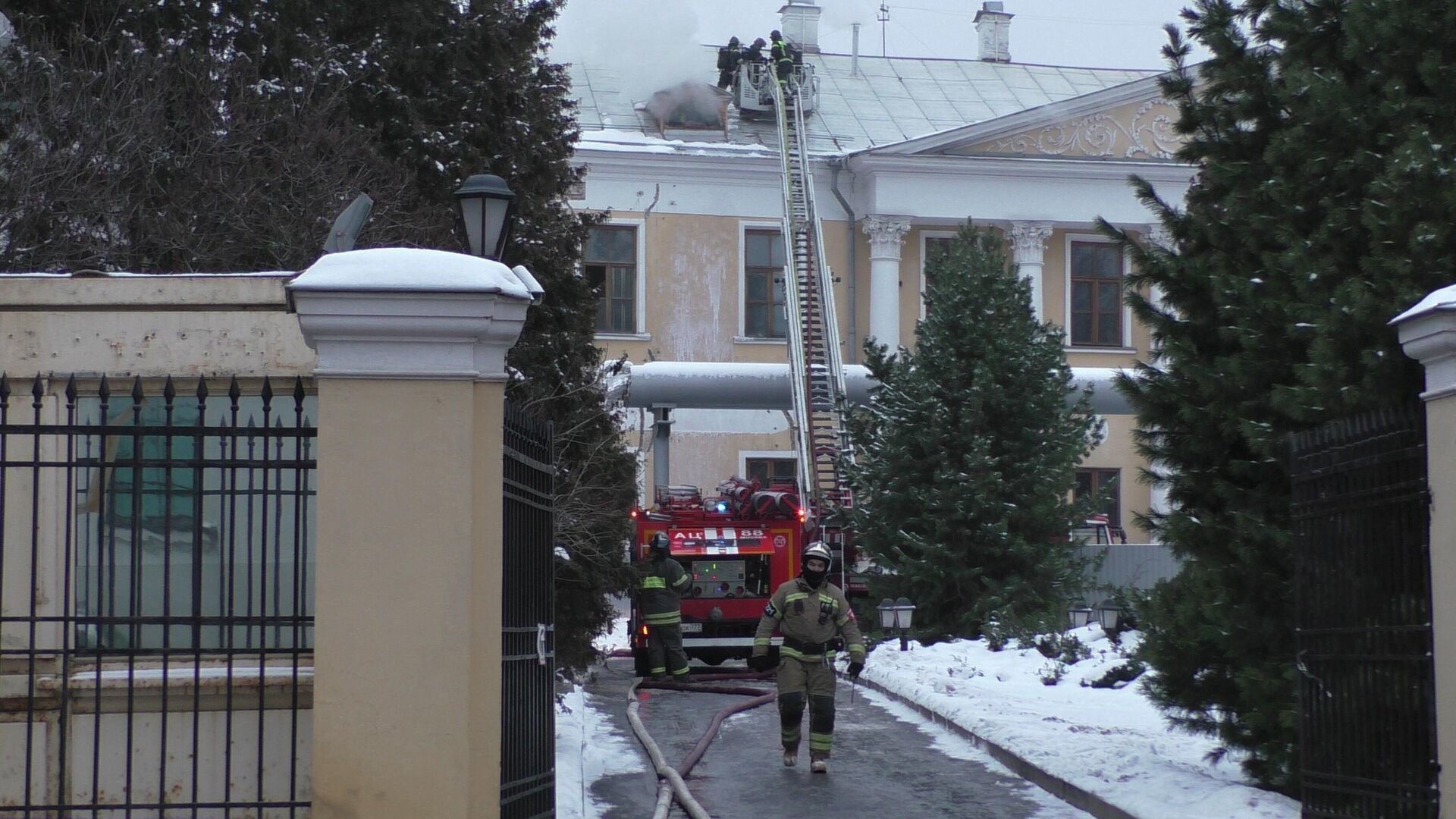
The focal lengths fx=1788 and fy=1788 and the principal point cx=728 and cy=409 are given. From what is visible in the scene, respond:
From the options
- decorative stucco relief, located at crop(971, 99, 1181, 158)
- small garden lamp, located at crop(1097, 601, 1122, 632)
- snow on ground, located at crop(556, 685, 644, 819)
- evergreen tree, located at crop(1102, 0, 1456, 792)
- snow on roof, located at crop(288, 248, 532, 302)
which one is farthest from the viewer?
decorative stucco relief, located at crop(971, 99, 1181, 158)

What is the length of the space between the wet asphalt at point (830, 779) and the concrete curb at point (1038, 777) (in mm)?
133

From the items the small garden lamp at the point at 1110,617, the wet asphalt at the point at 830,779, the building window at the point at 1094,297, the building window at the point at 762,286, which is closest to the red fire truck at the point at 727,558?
the small garden lamp at the point at 1110,617

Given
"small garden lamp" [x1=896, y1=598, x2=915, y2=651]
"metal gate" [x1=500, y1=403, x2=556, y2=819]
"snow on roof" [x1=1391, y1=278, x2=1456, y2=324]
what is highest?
"snow on roof" [x1=1391, y1=278, x2=1456, y2=324]

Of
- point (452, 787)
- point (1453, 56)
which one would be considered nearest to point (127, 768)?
point (452, 787)

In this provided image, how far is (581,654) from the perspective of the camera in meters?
18.0

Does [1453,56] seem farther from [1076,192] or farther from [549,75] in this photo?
[1076,192]

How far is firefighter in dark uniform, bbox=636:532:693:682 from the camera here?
21.0 metres

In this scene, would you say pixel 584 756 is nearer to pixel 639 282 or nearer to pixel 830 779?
pixel 830 779

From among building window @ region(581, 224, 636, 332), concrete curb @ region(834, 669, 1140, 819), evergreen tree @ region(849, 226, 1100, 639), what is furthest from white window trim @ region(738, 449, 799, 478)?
concrete curb @ region(834, 669, 1140, 819)

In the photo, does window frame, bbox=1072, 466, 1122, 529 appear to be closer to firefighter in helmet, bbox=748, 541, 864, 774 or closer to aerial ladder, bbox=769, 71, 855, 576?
aerial ladder, bbox=769, 71, 855, 576

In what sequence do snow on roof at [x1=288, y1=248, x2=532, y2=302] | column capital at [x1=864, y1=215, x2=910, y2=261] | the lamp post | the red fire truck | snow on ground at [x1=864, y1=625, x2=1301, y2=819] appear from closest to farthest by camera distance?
1. snow on roof at [x1=288, y1=248, x2=532, y2=302]
2. snow on ground at [x1=864, y1=625, x2=1301, y2=819]
3. the lamp post
4. the red fire truck
5. column capital at [x1=864, y1=215, x2=910, y2=261]

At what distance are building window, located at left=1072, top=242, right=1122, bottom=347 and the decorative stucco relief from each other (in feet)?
8.40

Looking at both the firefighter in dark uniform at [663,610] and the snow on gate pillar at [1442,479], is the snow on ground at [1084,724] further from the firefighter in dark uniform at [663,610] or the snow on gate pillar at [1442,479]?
the firefighter in dark uniform at [663,610]

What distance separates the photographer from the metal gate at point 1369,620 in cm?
738
